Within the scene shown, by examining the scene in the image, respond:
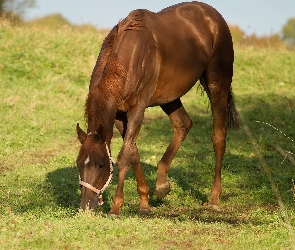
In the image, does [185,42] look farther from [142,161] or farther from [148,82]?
[142,161]

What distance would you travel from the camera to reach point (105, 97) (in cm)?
655

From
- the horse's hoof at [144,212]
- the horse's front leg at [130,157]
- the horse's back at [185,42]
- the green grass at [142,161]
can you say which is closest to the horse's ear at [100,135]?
the horse's front leg at [130,157]

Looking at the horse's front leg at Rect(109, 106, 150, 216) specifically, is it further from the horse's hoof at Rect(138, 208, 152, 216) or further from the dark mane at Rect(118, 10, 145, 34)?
the dark mane at Rect(118, 10, 145, 34)

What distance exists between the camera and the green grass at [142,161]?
17.9 feet

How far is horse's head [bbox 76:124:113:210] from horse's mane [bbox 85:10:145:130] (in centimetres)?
17

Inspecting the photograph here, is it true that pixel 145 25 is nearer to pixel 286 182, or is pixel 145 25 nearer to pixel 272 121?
pixel 286 182

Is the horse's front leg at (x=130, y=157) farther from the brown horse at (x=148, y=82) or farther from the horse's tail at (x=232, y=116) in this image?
the horse's tail at (x=232, y=116)

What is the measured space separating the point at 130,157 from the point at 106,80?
86 cm

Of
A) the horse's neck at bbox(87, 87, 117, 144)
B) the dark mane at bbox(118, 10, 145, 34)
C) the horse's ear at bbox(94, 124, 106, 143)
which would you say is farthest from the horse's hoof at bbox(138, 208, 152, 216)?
the dark mane at bbox(118, 10, 145, 34)

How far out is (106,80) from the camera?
6652mm

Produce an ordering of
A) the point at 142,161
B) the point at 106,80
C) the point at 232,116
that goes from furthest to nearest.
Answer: the point at 142,161 → the point at 232,116 → the point at 106,80

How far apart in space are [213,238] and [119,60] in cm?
225

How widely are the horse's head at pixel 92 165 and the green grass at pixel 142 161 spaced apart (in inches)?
6.7

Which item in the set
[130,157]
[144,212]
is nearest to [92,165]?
[130,157]
